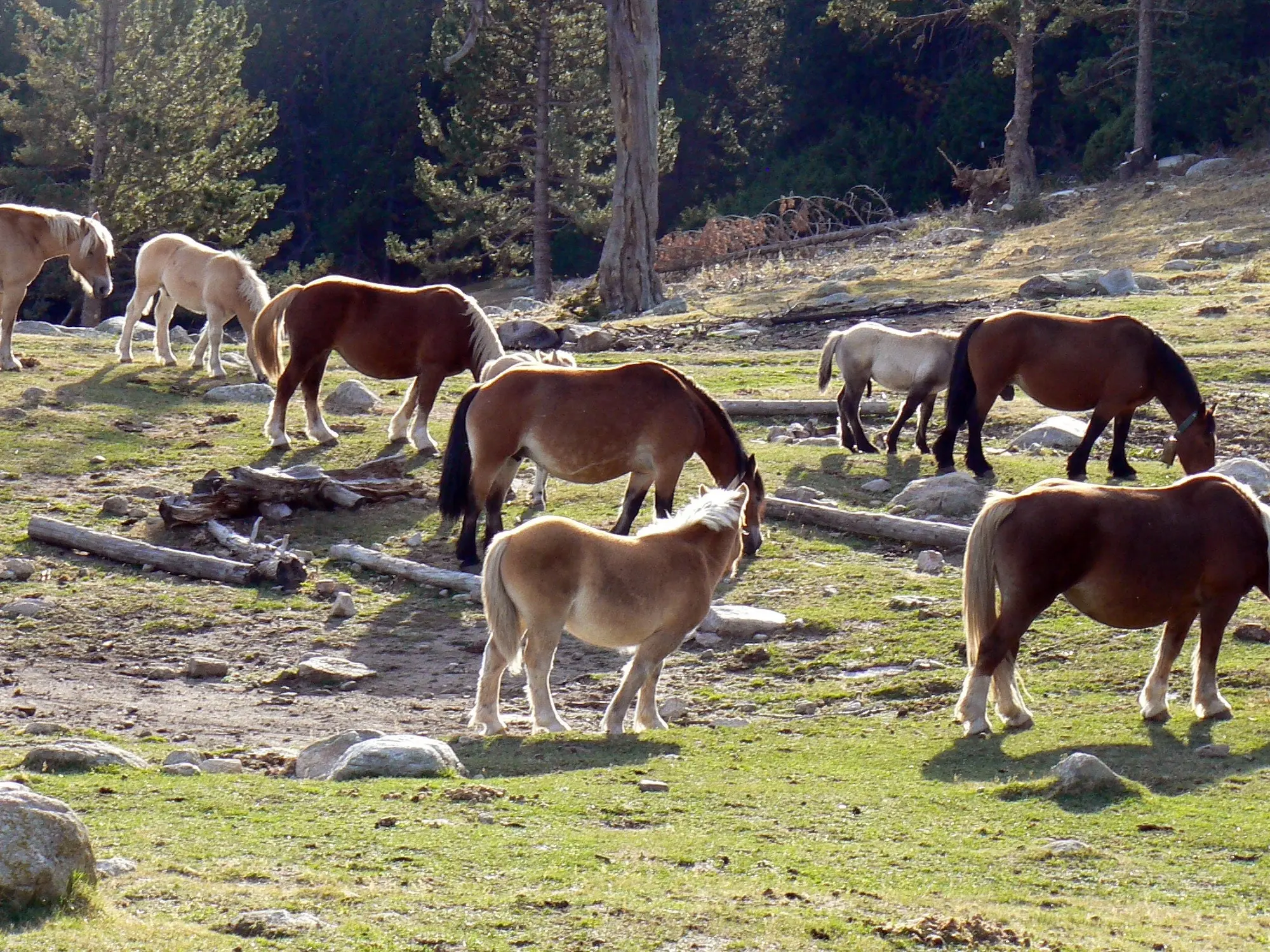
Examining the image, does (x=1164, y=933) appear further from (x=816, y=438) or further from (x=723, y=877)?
(x=816, y=438)

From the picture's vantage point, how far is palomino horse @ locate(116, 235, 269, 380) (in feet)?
57.5

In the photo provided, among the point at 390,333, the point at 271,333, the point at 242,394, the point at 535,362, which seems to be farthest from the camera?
the point at 242,394

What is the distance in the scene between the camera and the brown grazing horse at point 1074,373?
13195 mm

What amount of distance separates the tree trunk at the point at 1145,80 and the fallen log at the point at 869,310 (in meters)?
18.2

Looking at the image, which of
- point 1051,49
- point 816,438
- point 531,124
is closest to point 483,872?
point 816,438

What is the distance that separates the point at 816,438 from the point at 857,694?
7129 mm

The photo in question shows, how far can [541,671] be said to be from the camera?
24.8ft

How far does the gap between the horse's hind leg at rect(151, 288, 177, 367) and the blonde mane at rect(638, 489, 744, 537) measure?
12.1 metres

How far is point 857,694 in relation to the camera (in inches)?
334

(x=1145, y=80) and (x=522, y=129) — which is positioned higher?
(x=1145, y=80)

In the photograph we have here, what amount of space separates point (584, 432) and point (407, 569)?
170 cm

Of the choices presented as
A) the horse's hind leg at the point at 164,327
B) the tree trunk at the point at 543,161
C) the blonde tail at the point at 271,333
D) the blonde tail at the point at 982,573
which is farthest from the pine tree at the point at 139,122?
the blonde tail at the point at 982,573

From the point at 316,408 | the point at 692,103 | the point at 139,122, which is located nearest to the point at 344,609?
the point at 316,408

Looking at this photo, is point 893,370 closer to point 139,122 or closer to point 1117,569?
point 1117,569
